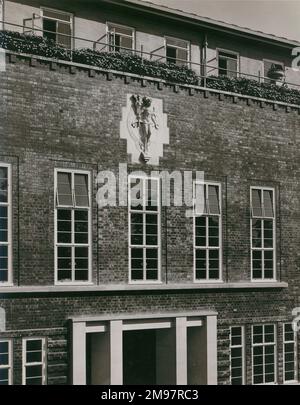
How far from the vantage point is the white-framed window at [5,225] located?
1708 cm

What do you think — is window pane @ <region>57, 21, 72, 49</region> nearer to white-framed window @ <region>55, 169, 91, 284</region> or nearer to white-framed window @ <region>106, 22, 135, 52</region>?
white-framed window @ <region>106, 22, 135, 52</region>

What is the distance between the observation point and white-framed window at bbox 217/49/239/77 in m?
25.0

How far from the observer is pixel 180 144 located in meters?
20.6

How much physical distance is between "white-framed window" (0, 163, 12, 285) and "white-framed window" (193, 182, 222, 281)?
5822mm

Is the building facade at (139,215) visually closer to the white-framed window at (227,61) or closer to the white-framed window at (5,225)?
the white-framed window at (5,225)

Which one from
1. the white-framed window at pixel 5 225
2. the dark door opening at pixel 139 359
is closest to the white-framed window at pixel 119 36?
the white-framed window at pixel 5 225

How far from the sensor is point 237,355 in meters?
21.2

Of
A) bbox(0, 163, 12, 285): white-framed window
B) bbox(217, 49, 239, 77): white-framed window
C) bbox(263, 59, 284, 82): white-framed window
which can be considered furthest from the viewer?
bbox(263, 59, 284, 82): white-framed window

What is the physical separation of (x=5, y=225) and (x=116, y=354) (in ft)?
14.6

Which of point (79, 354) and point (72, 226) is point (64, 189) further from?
point (79, 354)

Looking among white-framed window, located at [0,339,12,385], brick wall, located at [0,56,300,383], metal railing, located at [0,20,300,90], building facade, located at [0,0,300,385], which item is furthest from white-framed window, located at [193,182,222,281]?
white-framed window, located at [0,339,12,385]

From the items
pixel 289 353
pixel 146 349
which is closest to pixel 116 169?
pixel 146 349

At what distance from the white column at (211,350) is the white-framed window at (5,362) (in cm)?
609

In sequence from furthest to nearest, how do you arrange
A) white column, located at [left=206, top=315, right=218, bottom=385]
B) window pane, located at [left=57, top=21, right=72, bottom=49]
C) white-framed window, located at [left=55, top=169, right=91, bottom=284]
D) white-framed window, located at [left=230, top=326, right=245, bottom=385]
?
window pane, located at [left=57, top=21, right=72, bottom=49] < white-framed window, located at [left=230, top=326, right=245, bottom=385] < white column, located at [left=206, top=315, right=218, bottom=385] < white-framed window, located at [left=55, top=169, right=91, bottom=284]
